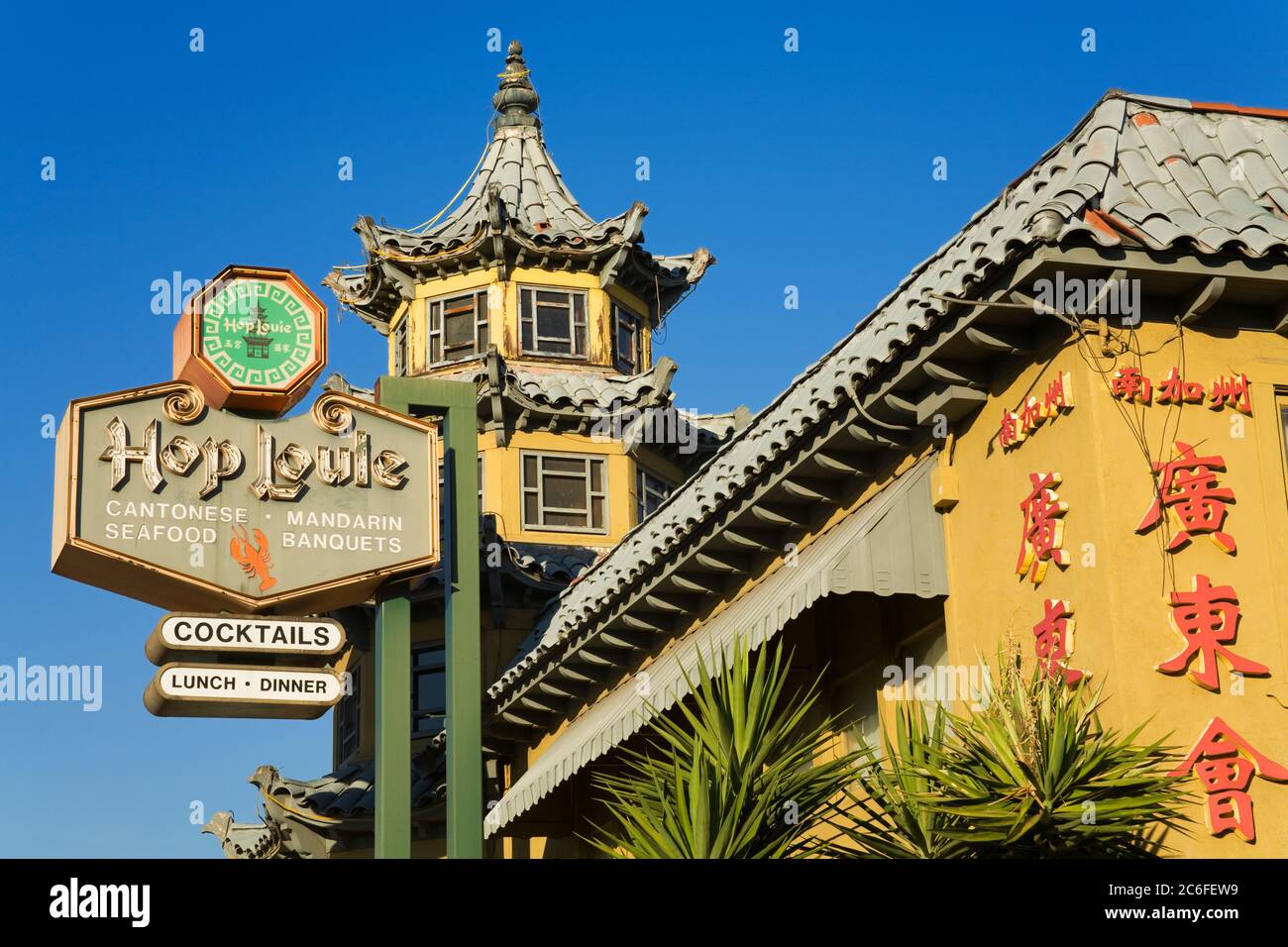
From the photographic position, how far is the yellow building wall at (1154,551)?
40.7 feet

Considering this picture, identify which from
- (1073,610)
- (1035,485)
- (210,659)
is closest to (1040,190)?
(1035,485)

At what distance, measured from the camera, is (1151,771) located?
446 inches

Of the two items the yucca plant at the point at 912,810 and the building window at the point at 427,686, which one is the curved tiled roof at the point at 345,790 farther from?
the yucca plant at the point at 912,810

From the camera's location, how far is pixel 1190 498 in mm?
12969

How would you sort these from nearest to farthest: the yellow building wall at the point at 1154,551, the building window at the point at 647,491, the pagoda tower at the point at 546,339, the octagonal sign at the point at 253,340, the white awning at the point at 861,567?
1. the yellow building wall at the point at 1154,551
2. the white awning at the point at 861,567
3. the octagonal sign at the point at 253,340
4. the pagoda tower at the point at 546,339
5. the building window at the point at 647,491

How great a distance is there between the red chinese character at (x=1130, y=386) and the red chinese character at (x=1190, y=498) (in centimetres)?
41

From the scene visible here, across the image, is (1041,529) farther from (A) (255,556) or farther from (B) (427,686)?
(B) (427,686)

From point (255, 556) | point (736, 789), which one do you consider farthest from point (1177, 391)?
point (255, 556)

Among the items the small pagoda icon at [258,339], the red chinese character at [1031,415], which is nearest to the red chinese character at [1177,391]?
the red chinese character at [1031,415]

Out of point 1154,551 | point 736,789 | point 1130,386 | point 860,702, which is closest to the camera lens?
point 736,789

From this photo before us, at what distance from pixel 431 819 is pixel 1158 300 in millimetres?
14768

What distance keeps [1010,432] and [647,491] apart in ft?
55.5

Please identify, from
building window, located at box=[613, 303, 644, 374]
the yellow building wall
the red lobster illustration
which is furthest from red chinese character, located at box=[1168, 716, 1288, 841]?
building window, located at box=[613, 303, 644, 374]
